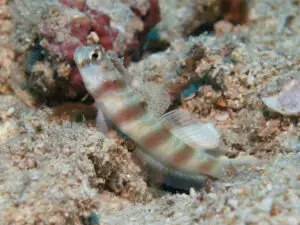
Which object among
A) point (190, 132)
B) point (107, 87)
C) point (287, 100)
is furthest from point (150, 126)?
point (287, 100)

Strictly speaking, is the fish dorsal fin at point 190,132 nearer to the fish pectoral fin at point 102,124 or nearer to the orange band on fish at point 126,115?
the orange band on fish at point 126,115

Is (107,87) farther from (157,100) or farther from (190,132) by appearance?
(190,132)

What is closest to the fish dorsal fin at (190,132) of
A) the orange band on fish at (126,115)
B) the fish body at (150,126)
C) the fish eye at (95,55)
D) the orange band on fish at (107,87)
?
the fish body at (150,126)

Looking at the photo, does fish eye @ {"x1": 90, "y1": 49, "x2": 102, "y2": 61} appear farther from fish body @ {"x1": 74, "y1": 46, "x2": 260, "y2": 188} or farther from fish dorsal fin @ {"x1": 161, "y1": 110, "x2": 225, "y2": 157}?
fish dorsal fin @ {"x1": 161, "y1": 110, "x2": 225, "y2": 157}

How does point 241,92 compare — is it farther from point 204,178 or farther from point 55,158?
point 55,158

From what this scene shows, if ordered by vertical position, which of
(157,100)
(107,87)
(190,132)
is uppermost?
(107,87)

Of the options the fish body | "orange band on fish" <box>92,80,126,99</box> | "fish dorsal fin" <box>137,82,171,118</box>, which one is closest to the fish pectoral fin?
the fish body
